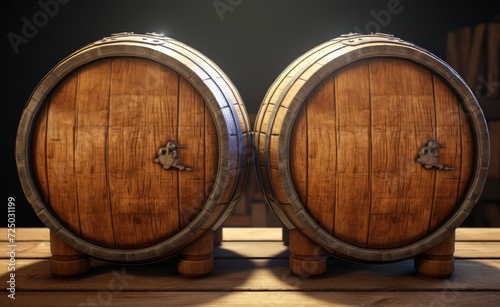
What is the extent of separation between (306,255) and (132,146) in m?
0.78

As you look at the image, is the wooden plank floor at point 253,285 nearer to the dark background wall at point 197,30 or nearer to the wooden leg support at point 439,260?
the wooden leg support at point 439,260

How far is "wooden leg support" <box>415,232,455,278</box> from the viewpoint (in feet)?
6.25

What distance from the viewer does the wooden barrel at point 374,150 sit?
181cm

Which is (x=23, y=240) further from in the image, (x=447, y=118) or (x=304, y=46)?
(x=304, y=46)

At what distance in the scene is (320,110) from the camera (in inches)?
71.3

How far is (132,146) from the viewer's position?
182 centimetres

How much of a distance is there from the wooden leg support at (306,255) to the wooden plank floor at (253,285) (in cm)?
3

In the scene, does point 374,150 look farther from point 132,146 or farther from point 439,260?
point 132,146

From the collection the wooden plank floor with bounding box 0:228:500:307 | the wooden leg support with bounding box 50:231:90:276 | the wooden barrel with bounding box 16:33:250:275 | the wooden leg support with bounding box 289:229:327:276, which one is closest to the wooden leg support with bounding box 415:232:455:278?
the wooden plank floor with bounding box 0:228:500:307

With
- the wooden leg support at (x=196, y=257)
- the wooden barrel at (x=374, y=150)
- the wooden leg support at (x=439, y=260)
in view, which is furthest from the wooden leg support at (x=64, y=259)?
the wooden leg support at (x=439, y=260)

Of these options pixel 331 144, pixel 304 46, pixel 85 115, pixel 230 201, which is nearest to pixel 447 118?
pixel 331 144

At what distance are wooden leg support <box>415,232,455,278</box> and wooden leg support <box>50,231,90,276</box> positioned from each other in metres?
1.34

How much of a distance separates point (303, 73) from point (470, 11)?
2520 millimetres

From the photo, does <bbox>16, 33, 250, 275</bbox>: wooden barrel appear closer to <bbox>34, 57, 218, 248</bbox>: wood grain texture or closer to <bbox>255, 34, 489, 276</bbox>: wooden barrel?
<bbox>34, 57, 218, 248</bbox>: wood grain texture
